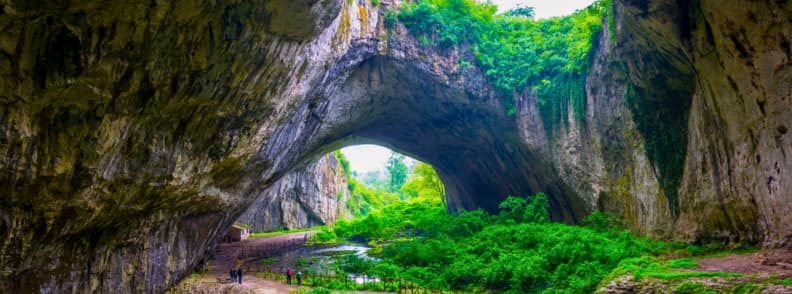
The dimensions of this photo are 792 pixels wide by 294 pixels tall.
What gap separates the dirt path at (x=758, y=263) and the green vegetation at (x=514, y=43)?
8.21 m

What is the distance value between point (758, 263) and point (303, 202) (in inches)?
1385

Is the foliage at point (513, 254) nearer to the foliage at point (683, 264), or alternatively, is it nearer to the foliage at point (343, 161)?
the foliage at point (683, 264)

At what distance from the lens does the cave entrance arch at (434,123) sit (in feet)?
56.9

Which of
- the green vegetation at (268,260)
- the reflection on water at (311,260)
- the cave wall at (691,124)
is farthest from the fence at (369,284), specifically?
the cave wall at (691,124)

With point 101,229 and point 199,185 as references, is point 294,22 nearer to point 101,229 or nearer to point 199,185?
point 199,185

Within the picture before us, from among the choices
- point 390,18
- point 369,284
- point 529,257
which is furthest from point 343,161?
point 529,257

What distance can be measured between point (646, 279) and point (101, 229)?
1267 centimetres

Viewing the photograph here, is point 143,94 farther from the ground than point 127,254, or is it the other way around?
point 143,94

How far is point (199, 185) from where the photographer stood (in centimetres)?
1241

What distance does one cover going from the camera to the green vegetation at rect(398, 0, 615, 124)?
1719 cm

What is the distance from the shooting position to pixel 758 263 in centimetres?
792

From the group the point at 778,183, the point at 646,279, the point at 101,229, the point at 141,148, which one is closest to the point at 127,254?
the point at 101,229

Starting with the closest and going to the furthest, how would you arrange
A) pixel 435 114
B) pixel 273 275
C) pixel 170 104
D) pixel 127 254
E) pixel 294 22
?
pixel 170 104, pixel 294 22, pixel 127 254, pixel 273 275, pixel 435 114

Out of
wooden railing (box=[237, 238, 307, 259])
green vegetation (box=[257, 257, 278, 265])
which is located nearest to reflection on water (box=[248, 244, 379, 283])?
green vegetation (box=[257, 257, 278, 265])
